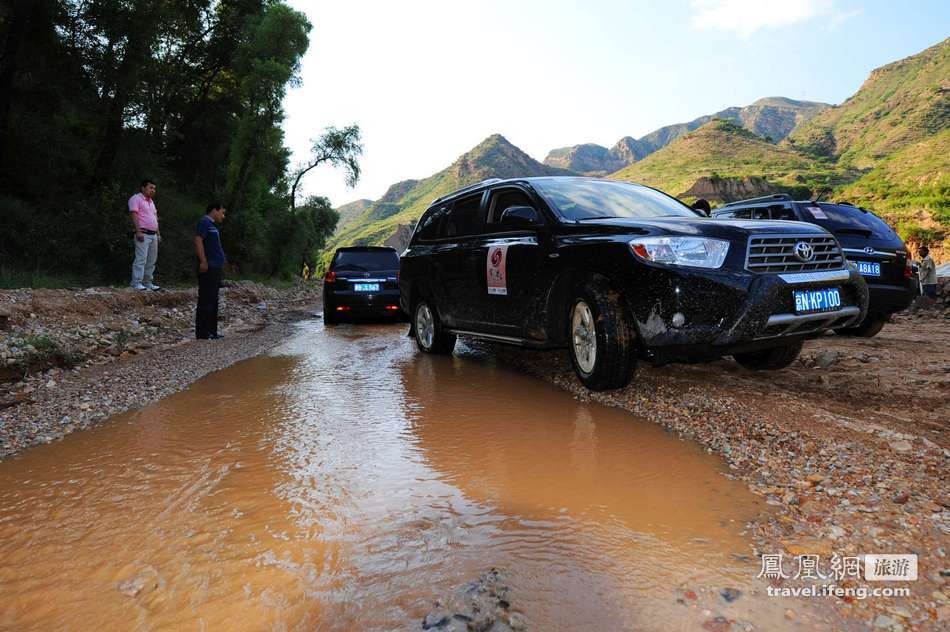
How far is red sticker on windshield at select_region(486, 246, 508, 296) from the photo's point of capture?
17.0 feet

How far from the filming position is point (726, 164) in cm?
9362

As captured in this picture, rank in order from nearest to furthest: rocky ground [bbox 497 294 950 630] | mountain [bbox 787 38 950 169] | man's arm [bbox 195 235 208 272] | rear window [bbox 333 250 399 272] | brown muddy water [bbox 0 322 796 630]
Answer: brown muddy water [bbox 0 322 796 630], rocky ground [bbox 497 294 950 630], man's arm [bbox 195 235 208 272], rear window [bbox 333 250 399 272], mountain [bbox 787 38 950 169]

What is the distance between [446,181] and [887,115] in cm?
10345

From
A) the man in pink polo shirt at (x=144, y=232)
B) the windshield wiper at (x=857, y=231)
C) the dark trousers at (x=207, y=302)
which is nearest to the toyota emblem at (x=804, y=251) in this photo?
the windshield wiper at (x=857, y=231)

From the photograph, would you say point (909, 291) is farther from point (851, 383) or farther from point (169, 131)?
point (169, 131)

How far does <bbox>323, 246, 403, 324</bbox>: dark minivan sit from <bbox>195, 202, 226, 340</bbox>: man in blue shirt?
207 centimetres

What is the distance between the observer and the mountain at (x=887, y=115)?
→ 222 feet

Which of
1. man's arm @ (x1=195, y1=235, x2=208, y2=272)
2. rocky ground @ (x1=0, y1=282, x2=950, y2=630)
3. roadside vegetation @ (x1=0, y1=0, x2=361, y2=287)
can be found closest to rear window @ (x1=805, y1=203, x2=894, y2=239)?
rocky ground @ (x1=0, y1=282, x2=950, y2=630)

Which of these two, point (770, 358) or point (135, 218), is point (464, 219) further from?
point (135, 218)

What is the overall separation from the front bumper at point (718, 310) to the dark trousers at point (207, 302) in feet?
21.4

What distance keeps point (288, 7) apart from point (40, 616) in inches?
982

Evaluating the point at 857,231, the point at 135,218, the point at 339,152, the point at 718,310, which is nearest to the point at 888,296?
the point at 857,231

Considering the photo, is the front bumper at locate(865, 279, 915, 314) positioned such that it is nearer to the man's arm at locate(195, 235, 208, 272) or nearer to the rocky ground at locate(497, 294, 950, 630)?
the rocky ground at locate(497, 294, 950, 630)

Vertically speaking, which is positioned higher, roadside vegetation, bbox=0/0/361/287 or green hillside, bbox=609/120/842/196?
green hillside, bbox=609/120/842/196
